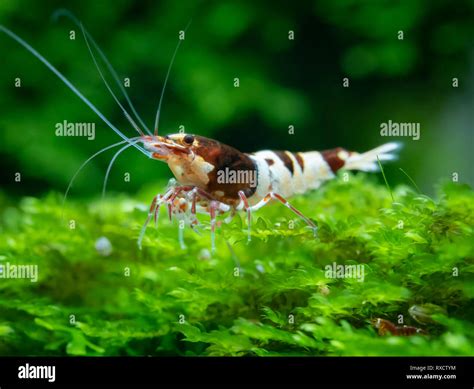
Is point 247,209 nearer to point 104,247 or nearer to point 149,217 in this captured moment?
point 149,217

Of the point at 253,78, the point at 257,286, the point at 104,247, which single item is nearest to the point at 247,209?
the point at 257,286

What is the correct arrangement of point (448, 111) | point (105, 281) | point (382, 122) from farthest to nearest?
1. point (382, 122)
2. point (448, 111)
3. point (105, 281)

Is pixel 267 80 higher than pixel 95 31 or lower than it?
lower

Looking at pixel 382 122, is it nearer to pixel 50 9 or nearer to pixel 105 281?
pixel 105 281

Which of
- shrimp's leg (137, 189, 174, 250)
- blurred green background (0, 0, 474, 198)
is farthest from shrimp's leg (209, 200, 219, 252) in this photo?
blurred green background (0, 0, 474, 198)

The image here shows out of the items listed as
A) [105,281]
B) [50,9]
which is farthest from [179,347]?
[50,9]

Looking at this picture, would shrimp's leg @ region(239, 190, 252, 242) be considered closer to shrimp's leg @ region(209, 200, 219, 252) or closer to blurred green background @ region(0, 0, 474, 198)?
shrimp's leg @ region(209, 200, 219, 252)
